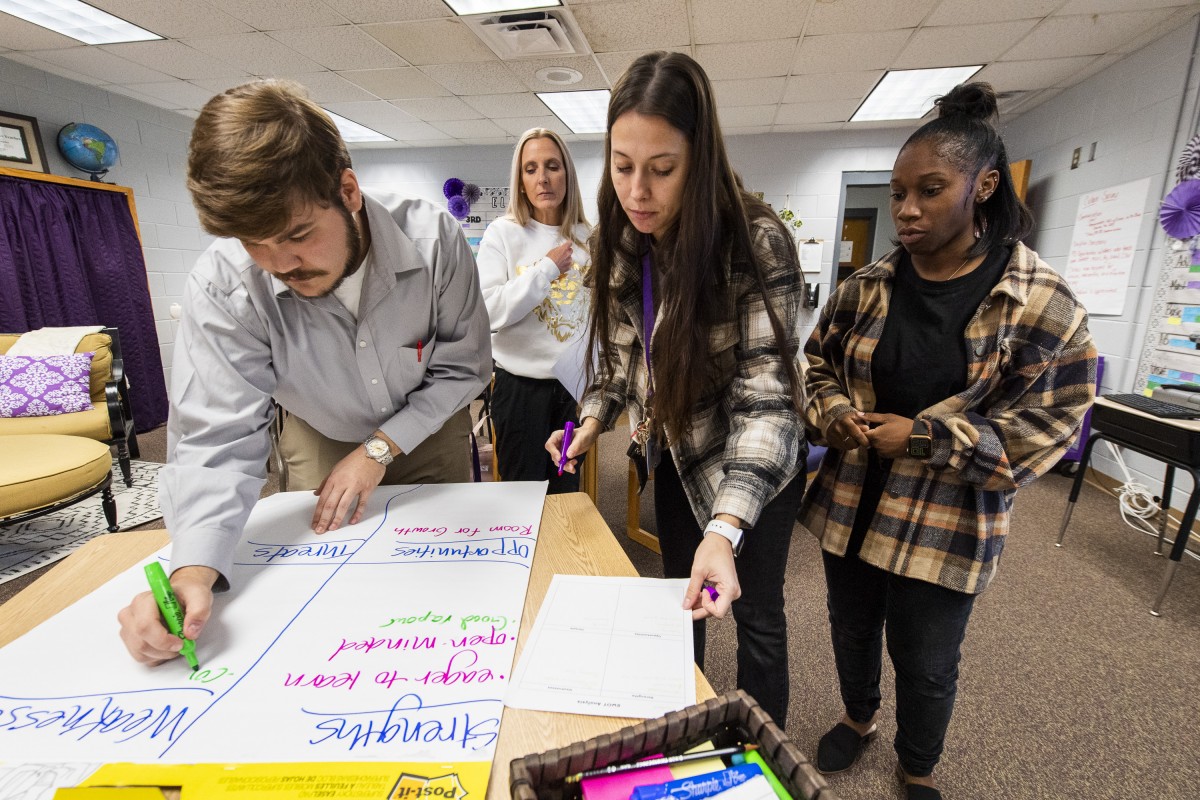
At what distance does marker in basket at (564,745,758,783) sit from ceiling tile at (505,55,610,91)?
3723mm

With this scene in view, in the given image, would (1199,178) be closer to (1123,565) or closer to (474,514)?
(1123,565)

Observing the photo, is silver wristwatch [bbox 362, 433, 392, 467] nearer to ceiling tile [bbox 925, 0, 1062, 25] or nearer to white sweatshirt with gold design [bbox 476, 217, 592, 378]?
white sweatshirt with gold design [bbox 476, 217, 592, 378]

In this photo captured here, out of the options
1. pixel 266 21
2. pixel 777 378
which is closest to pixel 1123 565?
pixel 777 378

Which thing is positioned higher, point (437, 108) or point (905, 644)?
point (437, 108)

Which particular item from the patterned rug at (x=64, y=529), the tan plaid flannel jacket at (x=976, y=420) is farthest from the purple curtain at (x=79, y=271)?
the tan plaid flannel jacket at (x=976, y=420)

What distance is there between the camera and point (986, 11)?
2.69m

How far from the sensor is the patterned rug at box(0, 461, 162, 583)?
2.24 meters

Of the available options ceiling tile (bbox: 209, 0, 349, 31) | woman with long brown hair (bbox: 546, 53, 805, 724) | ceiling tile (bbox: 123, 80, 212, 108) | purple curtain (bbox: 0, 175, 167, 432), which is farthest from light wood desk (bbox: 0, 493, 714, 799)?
ceiling tile (bbox: 123, 80, 212, 108)

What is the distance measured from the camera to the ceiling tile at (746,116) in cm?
425

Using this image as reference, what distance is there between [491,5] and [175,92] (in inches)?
115

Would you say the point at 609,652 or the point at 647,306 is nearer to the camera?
the point at 609,652

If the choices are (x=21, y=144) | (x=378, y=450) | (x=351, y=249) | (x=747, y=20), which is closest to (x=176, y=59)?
(x=21, y=144)

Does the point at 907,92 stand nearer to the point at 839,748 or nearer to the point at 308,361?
the point at 839,748

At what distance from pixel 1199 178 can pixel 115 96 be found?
675cm
